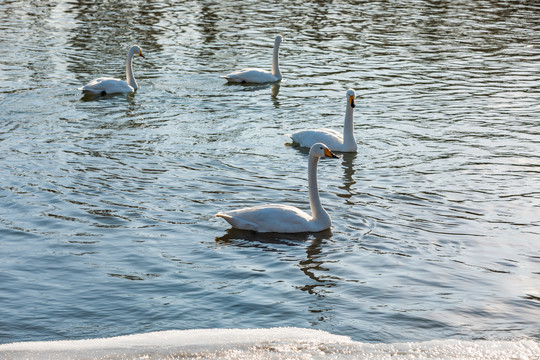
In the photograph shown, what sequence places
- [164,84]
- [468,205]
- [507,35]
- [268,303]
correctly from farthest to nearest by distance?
[507,35]
[164,84]
[468,205]
[268,303]

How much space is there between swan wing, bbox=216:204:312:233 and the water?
17cm

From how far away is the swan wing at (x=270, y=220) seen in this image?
12055 millimetres

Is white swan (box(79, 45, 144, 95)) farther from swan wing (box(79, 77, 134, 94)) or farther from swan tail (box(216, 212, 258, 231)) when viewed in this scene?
swan tail (box(216, 212, 258, 231))

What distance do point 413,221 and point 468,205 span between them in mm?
1229

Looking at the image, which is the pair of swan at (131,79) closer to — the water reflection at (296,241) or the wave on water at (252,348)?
the water reflection at (296,241)

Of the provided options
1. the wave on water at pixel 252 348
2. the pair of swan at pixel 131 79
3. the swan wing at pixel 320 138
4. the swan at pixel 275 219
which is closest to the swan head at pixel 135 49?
the pair of swan at pixel 131 79

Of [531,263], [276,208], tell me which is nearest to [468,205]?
[531,263]

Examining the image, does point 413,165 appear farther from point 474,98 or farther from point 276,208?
point 474,98

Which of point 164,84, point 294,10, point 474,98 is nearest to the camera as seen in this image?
point 474,98

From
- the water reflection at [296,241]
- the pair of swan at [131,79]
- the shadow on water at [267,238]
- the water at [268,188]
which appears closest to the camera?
the water at [268,188]

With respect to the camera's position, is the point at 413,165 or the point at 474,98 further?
the point at 474,98

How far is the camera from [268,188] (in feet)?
46.9

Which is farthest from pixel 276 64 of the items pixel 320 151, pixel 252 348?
pixel 252 348

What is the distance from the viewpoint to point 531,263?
11.1 meters
